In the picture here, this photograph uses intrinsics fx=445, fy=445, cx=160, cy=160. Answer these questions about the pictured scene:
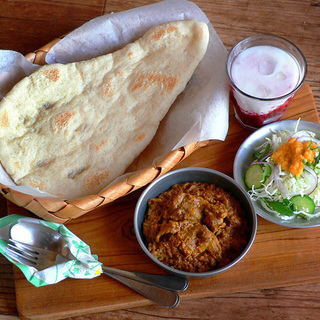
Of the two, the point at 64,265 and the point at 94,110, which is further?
the point at 94,110

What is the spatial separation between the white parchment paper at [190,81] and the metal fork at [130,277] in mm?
270

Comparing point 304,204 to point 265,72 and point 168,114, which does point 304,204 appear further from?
point 168,114

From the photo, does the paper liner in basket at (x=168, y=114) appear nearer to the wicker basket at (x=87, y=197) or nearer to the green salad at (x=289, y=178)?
the wicker basket at (x=87, y=197)

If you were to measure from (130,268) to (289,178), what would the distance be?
A: 86cm

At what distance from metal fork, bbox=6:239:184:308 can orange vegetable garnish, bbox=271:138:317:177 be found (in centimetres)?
76

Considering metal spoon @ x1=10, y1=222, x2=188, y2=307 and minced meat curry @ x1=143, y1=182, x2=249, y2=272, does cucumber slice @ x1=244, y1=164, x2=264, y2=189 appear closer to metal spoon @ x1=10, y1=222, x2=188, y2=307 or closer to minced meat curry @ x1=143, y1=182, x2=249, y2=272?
minced meat curry @ x1=143, y1=182, x2=249, y2=272

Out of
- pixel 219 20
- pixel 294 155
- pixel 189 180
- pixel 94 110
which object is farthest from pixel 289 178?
pixel 219 20

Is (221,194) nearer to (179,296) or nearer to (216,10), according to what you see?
(179,296)

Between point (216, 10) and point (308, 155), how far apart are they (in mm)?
1376

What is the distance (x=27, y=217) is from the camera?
212cm

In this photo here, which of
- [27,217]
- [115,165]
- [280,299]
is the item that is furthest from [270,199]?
[27,217]

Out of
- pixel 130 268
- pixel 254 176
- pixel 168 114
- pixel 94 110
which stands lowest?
pixel 130 268

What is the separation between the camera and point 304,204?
2078 mm

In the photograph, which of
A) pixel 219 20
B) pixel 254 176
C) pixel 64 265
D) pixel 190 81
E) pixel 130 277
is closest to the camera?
pixel 64 265
